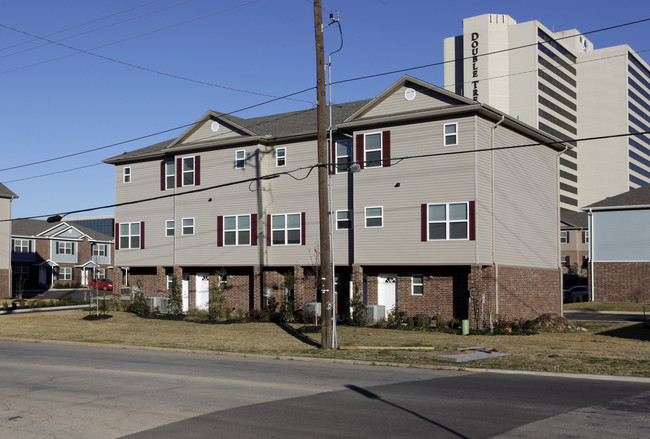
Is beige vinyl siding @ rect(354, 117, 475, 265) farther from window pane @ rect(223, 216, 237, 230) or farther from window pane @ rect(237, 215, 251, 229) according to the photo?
window pane @ rect(223, 216, 237, 230)

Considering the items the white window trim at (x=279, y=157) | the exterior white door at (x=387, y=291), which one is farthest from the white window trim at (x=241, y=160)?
the exterior white door at (x=387, y=291)

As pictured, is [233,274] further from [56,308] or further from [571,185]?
[571,185]

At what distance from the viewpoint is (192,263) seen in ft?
131

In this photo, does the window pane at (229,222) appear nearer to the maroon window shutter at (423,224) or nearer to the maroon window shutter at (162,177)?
the maroon window shutter at (162,177)

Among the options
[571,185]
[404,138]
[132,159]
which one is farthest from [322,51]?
[571,185]

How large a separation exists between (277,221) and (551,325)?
49.1ft

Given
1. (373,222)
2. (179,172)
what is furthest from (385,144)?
(179,172)

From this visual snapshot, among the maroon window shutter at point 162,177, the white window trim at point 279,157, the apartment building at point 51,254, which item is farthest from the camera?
the apartment building at point 51,254

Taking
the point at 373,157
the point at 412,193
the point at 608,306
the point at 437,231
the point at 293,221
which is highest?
the point at 373,157

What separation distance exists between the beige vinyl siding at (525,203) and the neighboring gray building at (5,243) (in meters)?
45.7

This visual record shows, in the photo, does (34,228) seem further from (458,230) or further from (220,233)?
(458,230)

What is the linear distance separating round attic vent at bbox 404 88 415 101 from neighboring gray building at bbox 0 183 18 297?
4278cm

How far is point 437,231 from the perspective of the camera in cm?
3133

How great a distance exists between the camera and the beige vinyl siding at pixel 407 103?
104 ft
